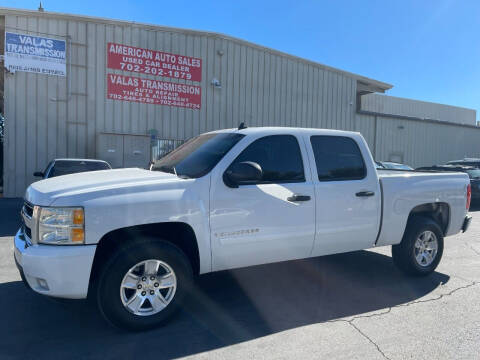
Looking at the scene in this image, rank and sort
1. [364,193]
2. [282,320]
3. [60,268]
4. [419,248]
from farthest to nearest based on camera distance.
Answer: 1. [419,248]
2. [364,193]
3. [282,320]
4. [60,268]

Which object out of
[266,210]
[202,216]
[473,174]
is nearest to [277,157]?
[266,210]

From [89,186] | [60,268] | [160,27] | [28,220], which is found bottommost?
[60,268]

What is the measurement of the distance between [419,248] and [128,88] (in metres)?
12.5

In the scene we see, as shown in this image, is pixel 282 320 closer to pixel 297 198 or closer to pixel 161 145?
pixel 297 198

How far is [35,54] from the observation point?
528 inches

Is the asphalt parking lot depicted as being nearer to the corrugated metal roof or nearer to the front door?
the front door

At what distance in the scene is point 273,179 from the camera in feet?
13.2

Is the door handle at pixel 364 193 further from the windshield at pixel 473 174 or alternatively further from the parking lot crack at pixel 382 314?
the windshield at pixel 473 174

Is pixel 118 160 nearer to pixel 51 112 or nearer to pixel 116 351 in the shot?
pixel 51 112

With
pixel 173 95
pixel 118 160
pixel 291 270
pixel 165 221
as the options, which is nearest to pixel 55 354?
pixel 165 221

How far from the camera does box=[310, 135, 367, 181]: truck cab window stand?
4.38 meters

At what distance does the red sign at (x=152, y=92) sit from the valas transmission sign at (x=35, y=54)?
178 centimetres

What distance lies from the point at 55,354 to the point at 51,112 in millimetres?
12518

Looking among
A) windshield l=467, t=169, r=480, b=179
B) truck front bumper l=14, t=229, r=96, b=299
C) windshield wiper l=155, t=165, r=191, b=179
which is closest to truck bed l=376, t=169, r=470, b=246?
windshield wiper l=155, t=165, r=191, b=179
